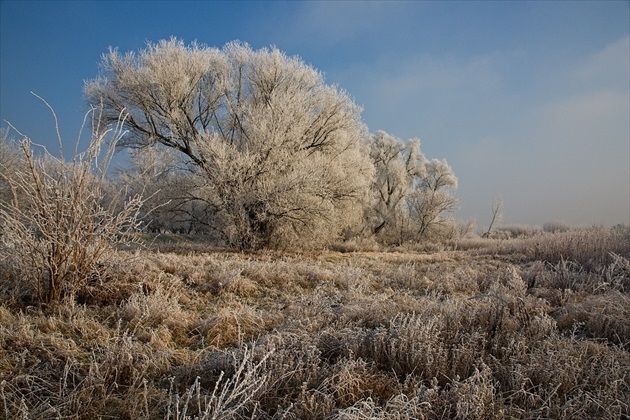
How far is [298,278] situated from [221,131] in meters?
11.0

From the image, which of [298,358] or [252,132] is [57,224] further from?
[252,132]

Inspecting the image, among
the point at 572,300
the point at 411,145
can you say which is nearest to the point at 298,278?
the point at 572,300

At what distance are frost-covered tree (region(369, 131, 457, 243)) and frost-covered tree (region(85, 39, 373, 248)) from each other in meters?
12.2

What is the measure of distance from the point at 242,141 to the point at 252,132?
1.90m

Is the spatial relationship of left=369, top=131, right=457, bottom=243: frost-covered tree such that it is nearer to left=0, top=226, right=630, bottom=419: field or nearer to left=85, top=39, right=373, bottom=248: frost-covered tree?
left=85, top=39, right=373, bottom=248: frost-covered tree

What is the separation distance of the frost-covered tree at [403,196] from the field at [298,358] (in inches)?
945

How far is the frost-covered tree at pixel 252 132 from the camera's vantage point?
14195 mm

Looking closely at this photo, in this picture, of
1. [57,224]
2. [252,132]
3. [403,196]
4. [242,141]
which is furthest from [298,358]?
[403,196]

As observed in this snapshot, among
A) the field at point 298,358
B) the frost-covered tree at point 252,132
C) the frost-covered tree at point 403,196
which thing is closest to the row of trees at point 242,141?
the frost-covered tree at point 252,132

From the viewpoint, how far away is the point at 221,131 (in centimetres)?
1703

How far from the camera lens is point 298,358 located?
3.41 meters

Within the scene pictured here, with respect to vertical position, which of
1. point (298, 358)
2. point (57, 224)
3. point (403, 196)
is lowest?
point (298, 358)

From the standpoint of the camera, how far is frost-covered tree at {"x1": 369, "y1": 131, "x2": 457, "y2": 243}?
30219 mm

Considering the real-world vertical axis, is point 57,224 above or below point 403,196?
below
